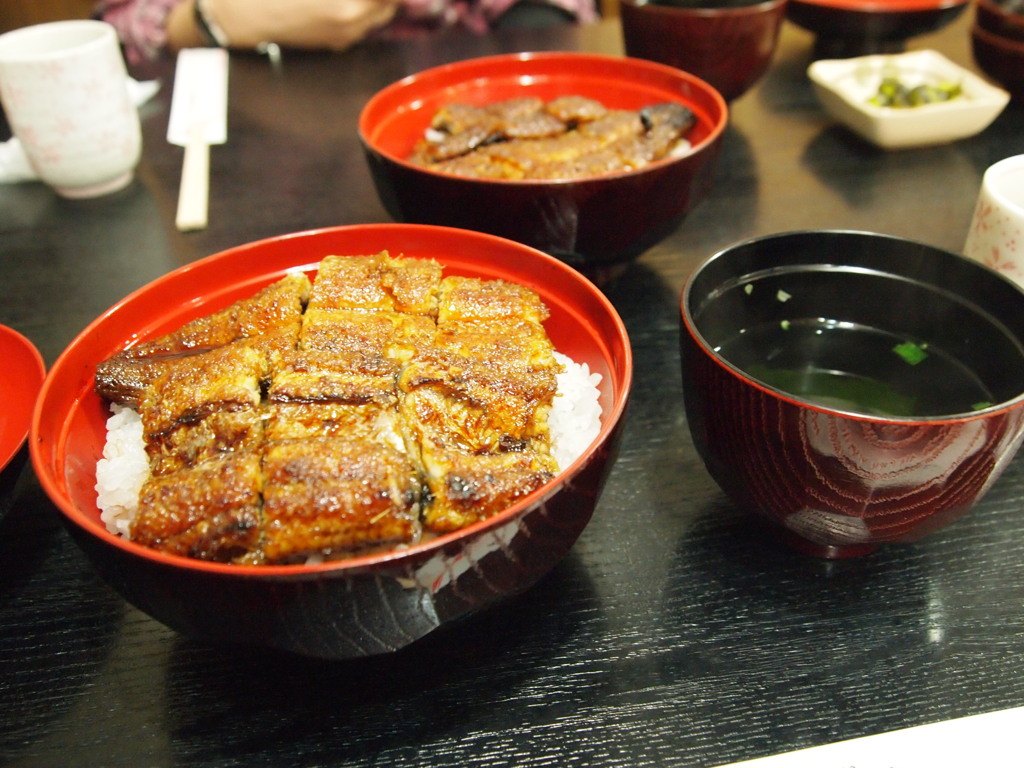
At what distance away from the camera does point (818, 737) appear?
979 millimetres

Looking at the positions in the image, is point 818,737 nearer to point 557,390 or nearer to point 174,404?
point 557,390

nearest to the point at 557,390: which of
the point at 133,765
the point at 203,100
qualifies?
the point at 133,765

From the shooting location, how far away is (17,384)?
1427mm

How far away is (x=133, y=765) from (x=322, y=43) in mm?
3093

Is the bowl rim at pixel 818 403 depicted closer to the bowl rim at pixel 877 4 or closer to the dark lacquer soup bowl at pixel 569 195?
the dark lacquer soup bowl at pixel 569 195

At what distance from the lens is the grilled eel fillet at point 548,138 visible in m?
1.82

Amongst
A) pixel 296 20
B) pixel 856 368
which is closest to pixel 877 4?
pixel 296 20

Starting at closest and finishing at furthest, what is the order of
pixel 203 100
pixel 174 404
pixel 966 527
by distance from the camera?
pixel 174 404
pixel 966 527
pixel 203 100

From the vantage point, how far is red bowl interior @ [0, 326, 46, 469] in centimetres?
137

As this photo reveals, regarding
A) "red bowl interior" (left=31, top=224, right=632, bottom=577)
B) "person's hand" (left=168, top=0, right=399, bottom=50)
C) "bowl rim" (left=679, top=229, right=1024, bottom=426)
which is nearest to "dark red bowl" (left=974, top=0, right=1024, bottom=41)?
"bowl rim" (left=679, top=229, right=1024, bottom=426)

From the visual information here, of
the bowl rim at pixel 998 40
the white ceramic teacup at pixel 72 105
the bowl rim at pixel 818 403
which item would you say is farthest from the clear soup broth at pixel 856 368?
the white ceramic teacup at pixel 72 105

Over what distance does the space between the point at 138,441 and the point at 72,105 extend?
149cm

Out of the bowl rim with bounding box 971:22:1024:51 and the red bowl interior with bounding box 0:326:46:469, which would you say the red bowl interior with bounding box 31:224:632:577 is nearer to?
the red bowl interior with bounding box 0:326:46:469

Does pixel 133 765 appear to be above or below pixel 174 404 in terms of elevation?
below
